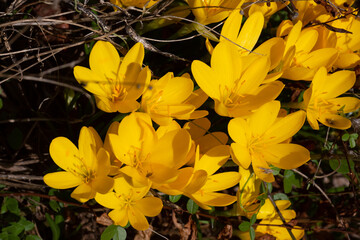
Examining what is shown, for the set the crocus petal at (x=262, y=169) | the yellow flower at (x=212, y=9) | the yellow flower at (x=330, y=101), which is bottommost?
the crocus petal at (x=262, y=169)

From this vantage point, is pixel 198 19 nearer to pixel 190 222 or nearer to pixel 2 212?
pixel 190 222

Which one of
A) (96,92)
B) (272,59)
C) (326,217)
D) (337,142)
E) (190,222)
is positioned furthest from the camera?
(326,217)

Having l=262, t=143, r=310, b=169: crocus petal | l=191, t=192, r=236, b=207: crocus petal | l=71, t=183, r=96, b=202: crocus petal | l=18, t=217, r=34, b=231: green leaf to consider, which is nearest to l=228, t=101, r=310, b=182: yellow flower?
l=262, t=143, r=310, b=169: crocus petal

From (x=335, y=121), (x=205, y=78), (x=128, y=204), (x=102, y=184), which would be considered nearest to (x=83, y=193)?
(x=102, y=184)

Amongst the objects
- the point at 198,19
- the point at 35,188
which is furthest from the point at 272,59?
the point at 35,188

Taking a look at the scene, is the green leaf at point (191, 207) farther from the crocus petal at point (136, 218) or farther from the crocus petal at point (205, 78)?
the crocus petal at point (205, 78)

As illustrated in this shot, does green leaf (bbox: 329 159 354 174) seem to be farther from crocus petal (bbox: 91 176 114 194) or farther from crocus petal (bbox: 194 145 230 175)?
crocus petal (bbox: 91 176 114 194)

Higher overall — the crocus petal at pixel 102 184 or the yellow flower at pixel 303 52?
the yellow flower at pixel 303 52

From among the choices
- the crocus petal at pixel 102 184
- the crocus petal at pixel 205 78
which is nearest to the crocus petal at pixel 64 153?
the crocus petal at pixel 102 184
